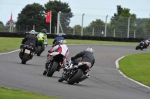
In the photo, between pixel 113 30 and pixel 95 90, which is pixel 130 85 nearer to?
pixel 95 90

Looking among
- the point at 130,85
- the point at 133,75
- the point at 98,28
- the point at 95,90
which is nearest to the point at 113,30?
the point at 98,28

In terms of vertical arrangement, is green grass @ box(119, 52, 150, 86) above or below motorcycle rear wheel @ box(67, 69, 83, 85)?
below

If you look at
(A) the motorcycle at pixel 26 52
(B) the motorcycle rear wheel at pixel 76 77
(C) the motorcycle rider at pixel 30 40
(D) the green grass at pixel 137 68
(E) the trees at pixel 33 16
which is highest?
(E) the trees at pixel 33 16

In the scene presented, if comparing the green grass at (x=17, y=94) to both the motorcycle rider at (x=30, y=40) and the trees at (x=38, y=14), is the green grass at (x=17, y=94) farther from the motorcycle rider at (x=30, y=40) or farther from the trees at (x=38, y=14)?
the trees at (x=38, y=14)

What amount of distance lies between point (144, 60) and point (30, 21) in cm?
7069

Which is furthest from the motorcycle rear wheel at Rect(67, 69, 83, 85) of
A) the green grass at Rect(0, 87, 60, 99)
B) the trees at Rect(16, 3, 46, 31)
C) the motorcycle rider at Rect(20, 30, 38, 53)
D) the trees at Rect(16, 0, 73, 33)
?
the trees at Rect(16, 3, 46, 31)

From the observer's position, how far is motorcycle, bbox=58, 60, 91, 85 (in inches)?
674

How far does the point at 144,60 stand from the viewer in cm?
3256

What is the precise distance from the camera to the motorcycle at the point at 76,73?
17125mm

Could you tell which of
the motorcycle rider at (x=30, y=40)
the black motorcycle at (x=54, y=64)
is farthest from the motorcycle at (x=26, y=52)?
the black motorcycle at (x=54, y=64)

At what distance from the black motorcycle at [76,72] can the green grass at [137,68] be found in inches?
141

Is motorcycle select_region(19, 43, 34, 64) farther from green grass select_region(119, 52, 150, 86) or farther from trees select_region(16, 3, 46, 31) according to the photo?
trees select_region(16, 3, 46, 31)

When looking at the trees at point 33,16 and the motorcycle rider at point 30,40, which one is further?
the trees at point 33,16

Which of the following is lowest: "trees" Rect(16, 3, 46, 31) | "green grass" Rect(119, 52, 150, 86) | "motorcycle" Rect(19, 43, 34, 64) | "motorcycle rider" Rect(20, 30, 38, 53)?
"green grass" Rect(119, 52, 150, 86)
